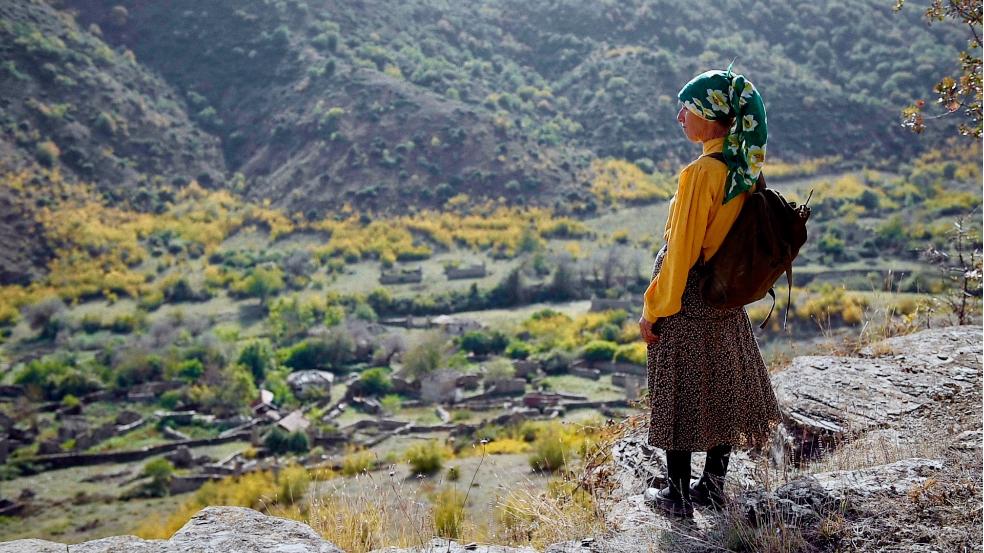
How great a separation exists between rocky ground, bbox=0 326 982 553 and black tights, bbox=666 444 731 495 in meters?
0.10

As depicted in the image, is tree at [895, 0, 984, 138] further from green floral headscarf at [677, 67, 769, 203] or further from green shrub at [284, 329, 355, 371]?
green shrub at [284, 329, 355, 371]

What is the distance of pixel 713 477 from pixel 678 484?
0.13 m

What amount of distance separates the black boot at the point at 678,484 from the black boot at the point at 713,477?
53 millimetres

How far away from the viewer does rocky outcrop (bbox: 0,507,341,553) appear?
2.66 m

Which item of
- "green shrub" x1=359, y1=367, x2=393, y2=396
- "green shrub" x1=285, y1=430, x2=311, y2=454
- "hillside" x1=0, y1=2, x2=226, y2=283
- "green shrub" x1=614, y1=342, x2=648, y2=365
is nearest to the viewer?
"green shrub" x1=285, y1=430, x2=311, y2=454

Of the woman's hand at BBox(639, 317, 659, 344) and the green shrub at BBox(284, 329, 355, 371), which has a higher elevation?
the woman's hand at BBox(639, 317, 659, 344)

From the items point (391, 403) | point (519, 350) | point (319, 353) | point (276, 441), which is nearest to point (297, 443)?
point (276, 441)

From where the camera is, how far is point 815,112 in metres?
54.6

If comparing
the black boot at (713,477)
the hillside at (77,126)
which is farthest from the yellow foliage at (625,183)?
the black boot at (713,477)

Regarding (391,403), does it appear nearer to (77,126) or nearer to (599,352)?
(599,352)

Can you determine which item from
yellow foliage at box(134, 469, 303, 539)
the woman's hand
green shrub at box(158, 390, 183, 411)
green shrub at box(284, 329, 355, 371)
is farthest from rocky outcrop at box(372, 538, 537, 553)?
green shrub at box(284, 329, 355, 371)

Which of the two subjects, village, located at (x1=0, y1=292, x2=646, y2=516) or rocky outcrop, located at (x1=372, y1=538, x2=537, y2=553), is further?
village, located at (x1=0, y1=292, x2=646, y2=516)

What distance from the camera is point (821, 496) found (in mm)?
2879

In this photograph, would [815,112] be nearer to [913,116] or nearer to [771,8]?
[771,8]
